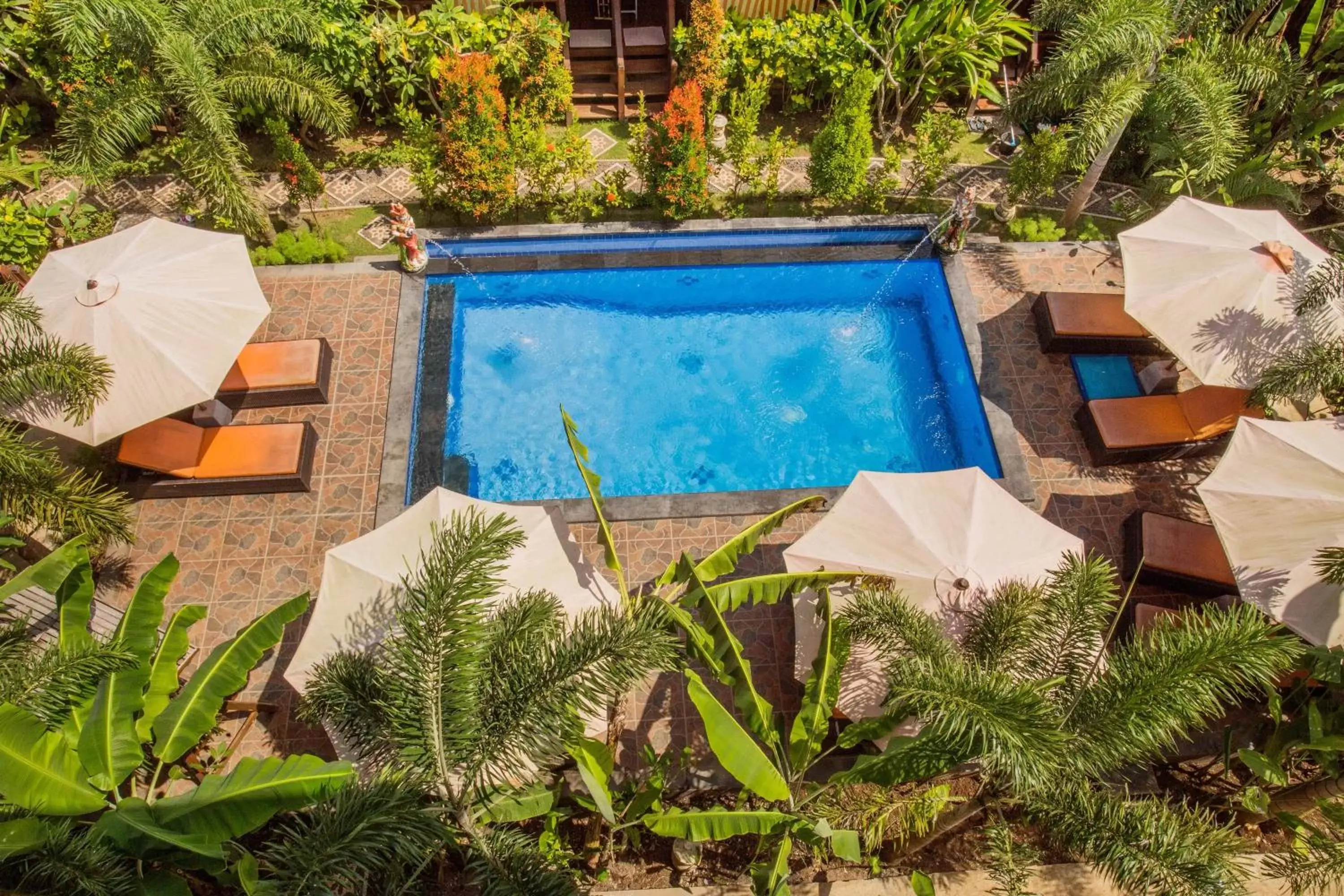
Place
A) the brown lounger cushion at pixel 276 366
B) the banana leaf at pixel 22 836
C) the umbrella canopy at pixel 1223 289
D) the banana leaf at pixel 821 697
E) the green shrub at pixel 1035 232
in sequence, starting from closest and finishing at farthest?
the banana leaf at pixel 22 836
the banana leaf at pixel 821 697
the umbrella canopy at pixel 1223 289
the brown lounger cushion at pixel 276 366
the green shrub at pixel 1035 232

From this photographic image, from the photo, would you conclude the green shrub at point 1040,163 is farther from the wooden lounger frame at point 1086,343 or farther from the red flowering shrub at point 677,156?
the red flowering shrub at point 677,156

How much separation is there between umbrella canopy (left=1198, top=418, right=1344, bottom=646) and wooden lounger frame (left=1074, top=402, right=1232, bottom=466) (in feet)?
5.52

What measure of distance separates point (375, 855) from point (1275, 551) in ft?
27.7

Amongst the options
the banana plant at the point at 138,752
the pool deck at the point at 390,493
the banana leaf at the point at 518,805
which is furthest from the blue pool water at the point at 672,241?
the banana leaf at the point at 518,805

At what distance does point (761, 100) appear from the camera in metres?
12.8

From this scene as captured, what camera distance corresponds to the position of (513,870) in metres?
5.23

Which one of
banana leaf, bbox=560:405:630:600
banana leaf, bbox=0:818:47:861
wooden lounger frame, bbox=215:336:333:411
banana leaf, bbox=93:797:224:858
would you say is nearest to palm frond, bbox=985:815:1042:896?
banana leaf, bbox=560:405:630:600

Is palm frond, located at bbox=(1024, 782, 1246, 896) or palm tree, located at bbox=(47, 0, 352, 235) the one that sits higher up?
palm tree, located at bbox=(47, 0, 352, 235)

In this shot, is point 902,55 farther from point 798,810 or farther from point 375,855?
point 375,855

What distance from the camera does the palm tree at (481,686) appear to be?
5180 millimetres

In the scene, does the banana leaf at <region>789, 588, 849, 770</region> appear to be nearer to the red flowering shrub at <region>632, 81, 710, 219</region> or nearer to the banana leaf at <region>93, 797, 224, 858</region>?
the banana leaf at <region>93, 797, 224, 858</region>

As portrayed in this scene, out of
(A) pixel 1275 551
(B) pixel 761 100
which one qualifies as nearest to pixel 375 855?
(A) pixel 1275 551

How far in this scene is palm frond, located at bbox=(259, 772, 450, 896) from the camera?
455 cm

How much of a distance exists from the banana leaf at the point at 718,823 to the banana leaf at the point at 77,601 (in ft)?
16.2
